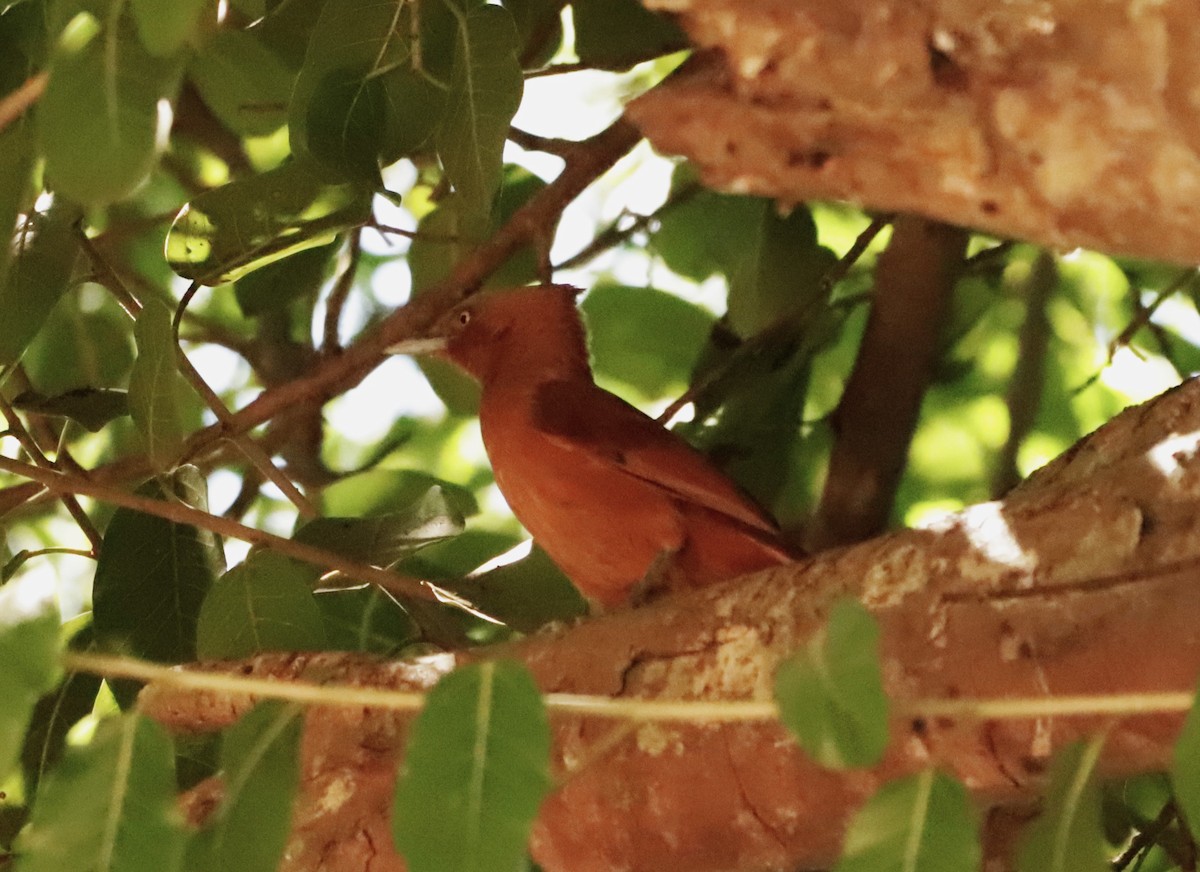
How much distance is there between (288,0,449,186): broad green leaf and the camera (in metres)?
1.91

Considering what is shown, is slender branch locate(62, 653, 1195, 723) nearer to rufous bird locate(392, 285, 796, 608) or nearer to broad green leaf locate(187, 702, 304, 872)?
broad green leaf locate(187, 702, 304, 872)

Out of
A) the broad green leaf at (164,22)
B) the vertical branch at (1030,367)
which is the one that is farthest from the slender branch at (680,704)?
the vertical branch at (1030,367)

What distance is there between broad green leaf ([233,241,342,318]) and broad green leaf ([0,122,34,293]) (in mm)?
714

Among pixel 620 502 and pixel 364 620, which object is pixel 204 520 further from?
pixel 620 502

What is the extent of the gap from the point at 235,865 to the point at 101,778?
0.13 meters

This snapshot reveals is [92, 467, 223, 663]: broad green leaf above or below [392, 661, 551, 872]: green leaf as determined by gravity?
below

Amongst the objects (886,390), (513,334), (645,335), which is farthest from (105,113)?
(513,334)

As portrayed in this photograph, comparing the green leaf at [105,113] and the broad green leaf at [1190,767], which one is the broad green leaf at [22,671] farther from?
the broad green leaf at [1190,767]

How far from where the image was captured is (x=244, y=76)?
2332mm

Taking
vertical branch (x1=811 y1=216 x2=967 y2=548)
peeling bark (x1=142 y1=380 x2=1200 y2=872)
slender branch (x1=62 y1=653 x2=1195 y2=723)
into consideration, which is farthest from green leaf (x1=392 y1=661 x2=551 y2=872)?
vertical branch (x1=811 y1=216 x2=967 y2=548)

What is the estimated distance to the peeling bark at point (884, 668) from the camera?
4.37ft

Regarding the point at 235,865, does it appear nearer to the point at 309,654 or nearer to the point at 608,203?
the point at 309,654

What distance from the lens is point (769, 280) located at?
2.72 m

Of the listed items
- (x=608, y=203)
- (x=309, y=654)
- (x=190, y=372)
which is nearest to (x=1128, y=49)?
(x=309, y=654)
